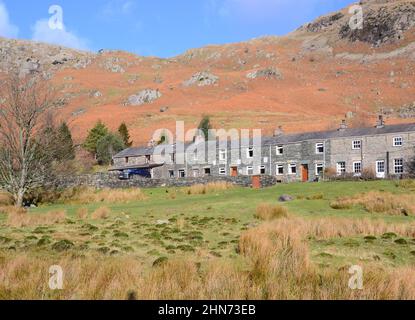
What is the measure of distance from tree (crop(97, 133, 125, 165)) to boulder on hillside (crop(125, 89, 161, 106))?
43953mm

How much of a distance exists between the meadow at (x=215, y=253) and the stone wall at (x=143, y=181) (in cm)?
1389

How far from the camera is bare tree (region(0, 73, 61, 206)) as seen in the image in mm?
26547

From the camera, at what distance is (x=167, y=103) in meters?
105

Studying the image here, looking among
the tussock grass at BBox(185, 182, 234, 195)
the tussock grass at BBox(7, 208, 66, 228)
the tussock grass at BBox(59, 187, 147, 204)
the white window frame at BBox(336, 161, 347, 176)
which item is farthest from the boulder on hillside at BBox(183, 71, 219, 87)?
the tussock grass at BBox(7, 208, 66, 228)

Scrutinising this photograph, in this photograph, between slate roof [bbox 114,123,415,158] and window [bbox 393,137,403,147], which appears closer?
window [bbox 393,137,403,147]

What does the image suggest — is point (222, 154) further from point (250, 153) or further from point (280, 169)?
point (280, 169)

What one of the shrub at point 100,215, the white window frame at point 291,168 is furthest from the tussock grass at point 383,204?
the white window frame at point 291,168

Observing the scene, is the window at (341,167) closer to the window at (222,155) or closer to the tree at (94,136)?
the window at (222,155)

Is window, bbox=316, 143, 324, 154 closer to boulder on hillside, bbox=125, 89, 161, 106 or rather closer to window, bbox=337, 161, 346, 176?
window, bbox=337, 161, 346, 176

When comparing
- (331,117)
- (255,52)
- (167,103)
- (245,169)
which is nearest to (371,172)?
(245,169)

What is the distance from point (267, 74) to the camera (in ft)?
386

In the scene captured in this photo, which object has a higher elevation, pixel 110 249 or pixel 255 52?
pixel 255 52
